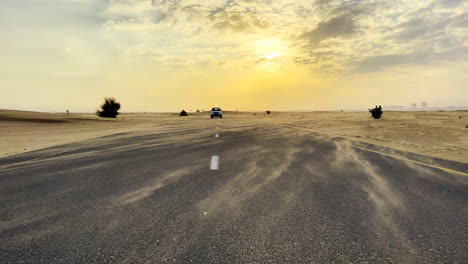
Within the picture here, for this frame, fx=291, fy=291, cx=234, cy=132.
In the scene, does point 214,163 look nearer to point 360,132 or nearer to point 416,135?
point 416,135

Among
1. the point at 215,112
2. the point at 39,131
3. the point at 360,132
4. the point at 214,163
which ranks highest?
the point at 215,112

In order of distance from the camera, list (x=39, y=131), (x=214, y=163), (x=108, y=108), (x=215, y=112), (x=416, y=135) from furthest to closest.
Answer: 1. (x=215, y=112)
2. (x=108, y=108)
3. (x=39, y=131)
4. (x=416, y=135)
5. (x=214, y=163)

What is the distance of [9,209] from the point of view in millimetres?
3836

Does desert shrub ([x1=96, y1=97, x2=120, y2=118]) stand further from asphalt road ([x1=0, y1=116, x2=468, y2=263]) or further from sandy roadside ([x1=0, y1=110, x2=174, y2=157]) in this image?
asphalt road ([x1=0, y1=116, x2=468, y2=263])

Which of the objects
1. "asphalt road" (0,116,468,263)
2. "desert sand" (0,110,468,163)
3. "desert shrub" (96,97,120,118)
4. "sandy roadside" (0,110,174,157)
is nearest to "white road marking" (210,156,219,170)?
"asphalt road" (0,116,468,263)

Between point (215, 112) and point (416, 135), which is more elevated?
point (215, 112)

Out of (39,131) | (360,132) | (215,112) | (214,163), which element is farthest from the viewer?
(215,112)

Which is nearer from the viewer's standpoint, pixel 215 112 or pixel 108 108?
pixel 108 108

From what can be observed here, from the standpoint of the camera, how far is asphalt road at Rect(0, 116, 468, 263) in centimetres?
259

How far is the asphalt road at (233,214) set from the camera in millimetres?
2594

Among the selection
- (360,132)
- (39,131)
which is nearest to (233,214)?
(360,132)

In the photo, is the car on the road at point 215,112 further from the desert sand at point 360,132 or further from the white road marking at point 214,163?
the white road marking at point 214,163

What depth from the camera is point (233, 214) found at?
138 inches

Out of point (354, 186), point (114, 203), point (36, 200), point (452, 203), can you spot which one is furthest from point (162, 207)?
point (452, 203)
